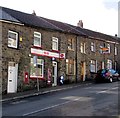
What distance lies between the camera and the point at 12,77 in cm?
2988

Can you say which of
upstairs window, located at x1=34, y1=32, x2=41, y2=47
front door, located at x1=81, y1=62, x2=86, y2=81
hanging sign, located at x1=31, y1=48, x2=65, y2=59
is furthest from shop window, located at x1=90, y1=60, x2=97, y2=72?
upstairs window, located at x1=34, y1=32, x2=41, y2=47

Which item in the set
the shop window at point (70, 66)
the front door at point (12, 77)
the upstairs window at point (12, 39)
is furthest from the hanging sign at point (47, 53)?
the front door at point (12, 77)

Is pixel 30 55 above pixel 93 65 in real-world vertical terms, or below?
above

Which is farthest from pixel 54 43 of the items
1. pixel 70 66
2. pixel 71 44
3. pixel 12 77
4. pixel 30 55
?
pixel 12 77

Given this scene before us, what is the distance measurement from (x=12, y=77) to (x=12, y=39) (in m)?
3.07

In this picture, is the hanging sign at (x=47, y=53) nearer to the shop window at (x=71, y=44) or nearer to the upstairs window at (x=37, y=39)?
the upstairs window at (x=37, y=39)

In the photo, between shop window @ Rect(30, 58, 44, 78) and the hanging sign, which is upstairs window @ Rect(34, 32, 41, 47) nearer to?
the hanging sign

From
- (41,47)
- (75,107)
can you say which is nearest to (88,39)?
(41,47)

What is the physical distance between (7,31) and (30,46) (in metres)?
3.43

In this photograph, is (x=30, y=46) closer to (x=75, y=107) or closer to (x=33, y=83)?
(x=33, y=83)

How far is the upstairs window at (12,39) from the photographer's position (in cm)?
2970

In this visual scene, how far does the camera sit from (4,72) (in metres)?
28.9

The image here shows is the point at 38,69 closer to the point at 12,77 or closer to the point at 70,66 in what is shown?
the point at 12,77

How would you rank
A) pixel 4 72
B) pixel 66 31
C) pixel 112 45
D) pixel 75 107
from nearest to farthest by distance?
pixel 75 107, pixel 4 72, pixel 66 31, pixel 112 45
